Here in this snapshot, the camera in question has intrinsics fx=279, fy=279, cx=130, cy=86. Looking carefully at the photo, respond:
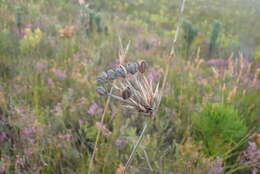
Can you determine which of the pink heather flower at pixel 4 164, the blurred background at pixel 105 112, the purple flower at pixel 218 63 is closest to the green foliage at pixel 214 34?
the blurred background at pixel 105 112

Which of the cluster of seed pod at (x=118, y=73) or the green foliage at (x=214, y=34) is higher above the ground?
the cluster of seed pod at (x=118, y=73)

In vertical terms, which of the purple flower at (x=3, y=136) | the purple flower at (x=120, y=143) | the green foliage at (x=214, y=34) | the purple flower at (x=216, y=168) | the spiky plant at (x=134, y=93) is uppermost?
the spiky plant at (x=134, y=93)

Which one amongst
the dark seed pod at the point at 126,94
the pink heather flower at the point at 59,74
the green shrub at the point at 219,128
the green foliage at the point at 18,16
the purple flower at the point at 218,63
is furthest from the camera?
the purple flower at the point at 218,63

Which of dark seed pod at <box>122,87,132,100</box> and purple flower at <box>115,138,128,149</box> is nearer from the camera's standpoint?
dark seed pod at <box>122,87,132,100</box>

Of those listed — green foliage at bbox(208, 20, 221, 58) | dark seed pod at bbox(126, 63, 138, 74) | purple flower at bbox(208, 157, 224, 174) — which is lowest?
purple flower at bbox(208, 157, 224, 174)

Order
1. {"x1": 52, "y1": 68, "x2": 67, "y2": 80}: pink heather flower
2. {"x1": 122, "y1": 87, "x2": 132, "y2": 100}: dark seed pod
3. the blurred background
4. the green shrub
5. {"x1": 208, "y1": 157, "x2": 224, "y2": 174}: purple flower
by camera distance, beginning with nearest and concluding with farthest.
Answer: {"x1": 122, "y1": 87, "x2": 132, "y2": 100}: dark seed pod
{"x1": 208, "y1": 157, "x2": 224, "y2": 174}: purple flower
the blurred background
the green shrub
{"x1": 52, "y1": 68, "x2": 67, "y2": 80}: pink heather flower

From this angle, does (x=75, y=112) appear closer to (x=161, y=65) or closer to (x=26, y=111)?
(x=26, y=111)

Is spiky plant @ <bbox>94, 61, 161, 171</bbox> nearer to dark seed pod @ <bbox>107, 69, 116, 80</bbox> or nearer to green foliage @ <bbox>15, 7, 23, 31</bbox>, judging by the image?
dark seed pod @ <bbox>107, 69, 116, 80</bbox>

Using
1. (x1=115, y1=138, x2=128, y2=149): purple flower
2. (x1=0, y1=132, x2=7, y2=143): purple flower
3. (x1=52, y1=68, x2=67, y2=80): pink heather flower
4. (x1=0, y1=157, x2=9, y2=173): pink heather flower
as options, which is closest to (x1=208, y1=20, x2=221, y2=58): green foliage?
(x1=52, y1=68, x2=67, y2=80): pink heather flower

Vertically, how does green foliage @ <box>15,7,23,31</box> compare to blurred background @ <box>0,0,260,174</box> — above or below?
above

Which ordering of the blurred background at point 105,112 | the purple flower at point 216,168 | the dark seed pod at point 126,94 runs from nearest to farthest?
the dark seed pod at point 126,94 → the purple flower at point 216,168 → the blurred background at point 105,112

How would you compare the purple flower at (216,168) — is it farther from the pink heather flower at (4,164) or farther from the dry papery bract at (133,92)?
the pink heather flower at (4,164)
